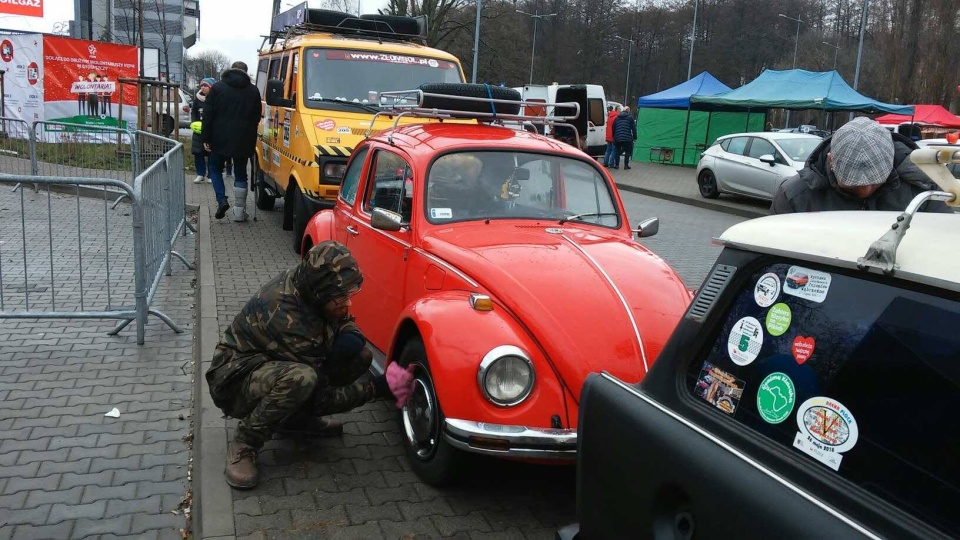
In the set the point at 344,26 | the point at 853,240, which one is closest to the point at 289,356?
the point at 853,240

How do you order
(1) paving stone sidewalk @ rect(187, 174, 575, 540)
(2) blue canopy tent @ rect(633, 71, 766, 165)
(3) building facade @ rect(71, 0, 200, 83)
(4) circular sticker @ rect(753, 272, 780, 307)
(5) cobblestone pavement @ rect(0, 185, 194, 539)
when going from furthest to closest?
(2) blue canopy tent @ rect(633, 71, 766, 165), (3) building facade @ rect(71, 0, 200, 83), (5) cobblestone pavement @ rect(0, 185, 194, 539), (1) paving stone sidewalk @ rect(187, 174, 575, 540), (4) circular sticker @ rect(753, 272, 780, 307)

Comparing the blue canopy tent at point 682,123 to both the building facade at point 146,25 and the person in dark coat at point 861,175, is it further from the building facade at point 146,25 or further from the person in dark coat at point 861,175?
the person in dark coat at point 861,175

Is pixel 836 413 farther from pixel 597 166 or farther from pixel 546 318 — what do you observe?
pixel 597 166

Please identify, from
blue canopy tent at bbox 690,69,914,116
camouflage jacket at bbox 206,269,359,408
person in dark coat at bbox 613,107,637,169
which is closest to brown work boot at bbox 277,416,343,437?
camouflage jacket at bbox 206,269,359,408

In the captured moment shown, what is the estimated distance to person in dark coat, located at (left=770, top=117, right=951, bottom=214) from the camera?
3697 mm

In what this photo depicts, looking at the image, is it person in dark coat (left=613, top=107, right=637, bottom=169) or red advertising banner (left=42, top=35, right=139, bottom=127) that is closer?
red advertising banner (left=42, top=35, right=139, bottom=127)

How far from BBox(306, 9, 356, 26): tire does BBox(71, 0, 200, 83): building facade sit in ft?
34.6

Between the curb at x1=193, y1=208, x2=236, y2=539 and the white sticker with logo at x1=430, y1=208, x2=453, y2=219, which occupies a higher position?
the white sticker with logo at x1=430, y1=208, x2=453, y2=219

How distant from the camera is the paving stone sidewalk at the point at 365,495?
3.63 meters

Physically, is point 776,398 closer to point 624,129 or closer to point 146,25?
point 624,129

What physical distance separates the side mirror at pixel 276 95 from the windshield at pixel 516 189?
220 inches

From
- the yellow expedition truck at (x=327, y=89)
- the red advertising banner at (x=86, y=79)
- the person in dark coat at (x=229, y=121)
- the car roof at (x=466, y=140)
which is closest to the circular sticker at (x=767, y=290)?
the car roof at (x=466, y=140)

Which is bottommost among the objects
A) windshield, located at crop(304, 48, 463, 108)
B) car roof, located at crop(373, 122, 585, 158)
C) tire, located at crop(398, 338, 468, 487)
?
tire, located at crop(398, 338, 468, 487)

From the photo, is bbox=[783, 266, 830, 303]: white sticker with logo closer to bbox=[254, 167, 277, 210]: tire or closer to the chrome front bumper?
the chrome front bumper
